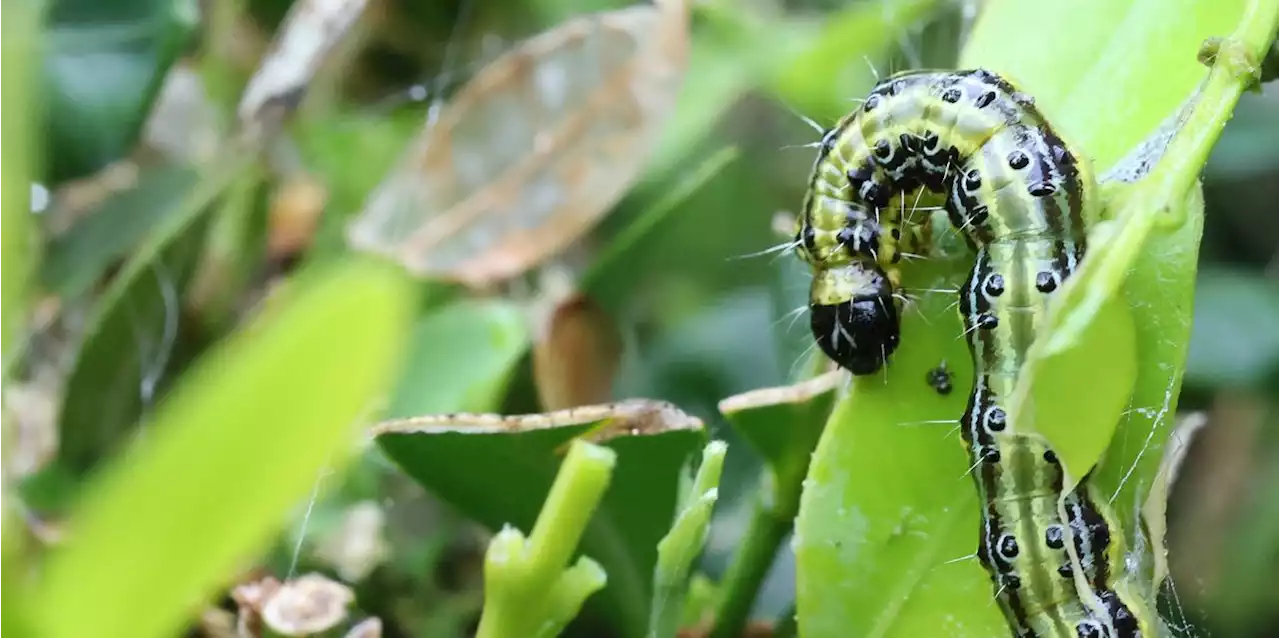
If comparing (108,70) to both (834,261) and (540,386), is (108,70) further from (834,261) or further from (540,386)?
(834,261)

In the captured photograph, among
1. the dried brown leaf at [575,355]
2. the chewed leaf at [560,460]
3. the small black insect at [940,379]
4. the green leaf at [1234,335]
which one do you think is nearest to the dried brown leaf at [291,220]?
the dried brown leaf at [575,355]

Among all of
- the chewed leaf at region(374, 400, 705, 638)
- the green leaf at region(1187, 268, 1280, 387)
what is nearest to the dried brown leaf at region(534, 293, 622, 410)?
the chewed leaf at region(374, 400, 705, 638)

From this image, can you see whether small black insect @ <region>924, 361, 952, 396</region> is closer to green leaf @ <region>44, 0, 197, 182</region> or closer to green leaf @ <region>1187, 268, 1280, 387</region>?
green leaf @ <region>1187, 268, 1280, 387</region>

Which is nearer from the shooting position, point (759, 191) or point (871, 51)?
point (871, 51)

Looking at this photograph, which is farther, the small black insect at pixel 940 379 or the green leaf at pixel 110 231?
the green leaf at pixel 110 231

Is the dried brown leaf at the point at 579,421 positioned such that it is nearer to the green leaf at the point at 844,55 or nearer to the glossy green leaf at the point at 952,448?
the glossy green leaf at the point at 952,448

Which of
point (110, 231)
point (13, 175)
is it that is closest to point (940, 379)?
point (13, 175)

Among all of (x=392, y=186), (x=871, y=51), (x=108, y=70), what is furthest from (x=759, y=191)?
(x=108, y=70)
